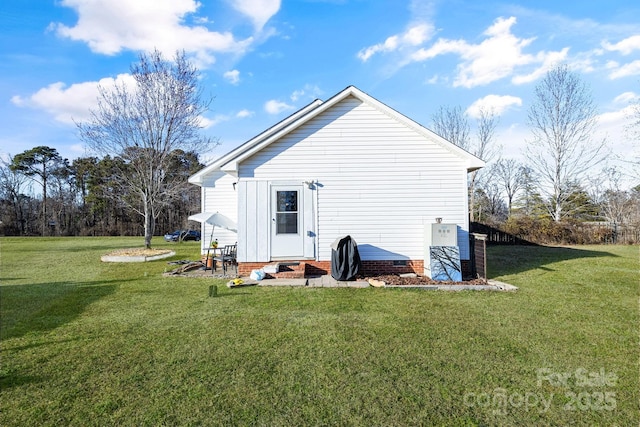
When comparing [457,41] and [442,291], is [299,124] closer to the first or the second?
[442,291]

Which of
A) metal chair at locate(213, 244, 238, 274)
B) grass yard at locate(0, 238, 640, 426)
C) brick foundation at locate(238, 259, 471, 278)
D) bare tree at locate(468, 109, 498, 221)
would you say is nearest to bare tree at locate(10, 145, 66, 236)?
metal chair at locate(213, 244, 238, 274)

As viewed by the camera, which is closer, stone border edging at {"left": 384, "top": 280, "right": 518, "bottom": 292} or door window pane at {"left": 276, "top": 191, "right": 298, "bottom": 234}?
stone border edging at {"left": 384, "top": 280, "right": 518, "bottom": 292}

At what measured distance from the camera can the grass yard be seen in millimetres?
2670

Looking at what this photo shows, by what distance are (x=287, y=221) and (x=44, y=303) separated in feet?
18.3

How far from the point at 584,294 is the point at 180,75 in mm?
18044

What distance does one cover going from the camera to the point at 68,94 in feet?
62.7

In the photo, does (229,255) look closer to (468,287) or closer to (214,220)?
(214,220)

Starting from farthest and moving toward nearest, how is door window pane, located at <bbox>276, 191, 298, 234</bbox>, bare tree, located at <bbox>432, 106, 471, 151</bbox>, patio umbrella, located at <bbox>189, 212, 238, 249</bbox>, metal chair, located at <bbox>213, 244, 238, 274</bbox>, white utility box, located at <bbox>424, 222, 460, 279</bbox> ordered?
bare tree, located at <bbox>432, 106, 471, 151</bbox>
patio umbrella, located at <bbox>189, 212, 238, 249</bbox>
metal chair, located at <bbox>213, 244, 238, 274</bbox>
door window pane, located at <bbox>276, 191, 298, 234</bbox>
white utility box, located at <bbox>424, 222, 460, 279</bbox>

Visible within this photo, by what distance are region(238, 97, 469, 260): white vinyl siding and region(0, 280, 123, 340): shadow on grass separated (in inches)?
182

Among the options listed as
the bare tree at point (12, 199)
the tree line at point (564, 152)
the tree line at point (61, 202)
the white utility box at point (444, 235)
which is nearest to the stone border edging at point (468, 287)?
the white utility box at point (444, 235)

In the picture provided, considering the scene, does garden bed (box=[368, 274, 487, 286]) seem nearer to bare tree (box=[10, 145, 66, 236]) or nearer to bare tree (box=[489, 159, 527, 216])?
bare tree (box=[489, 159, 527, 216])

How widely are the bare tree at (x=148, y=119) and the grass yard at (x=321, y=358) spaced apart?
33.5 feet

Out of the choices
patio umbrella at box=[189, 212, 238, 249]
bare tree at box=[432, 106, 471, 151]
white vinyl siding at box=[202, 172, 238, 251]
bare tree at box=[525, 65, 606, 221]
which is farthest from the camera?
bare tree at box=[432, 106, 471, 151]

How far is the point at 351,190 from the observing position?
8.91m
